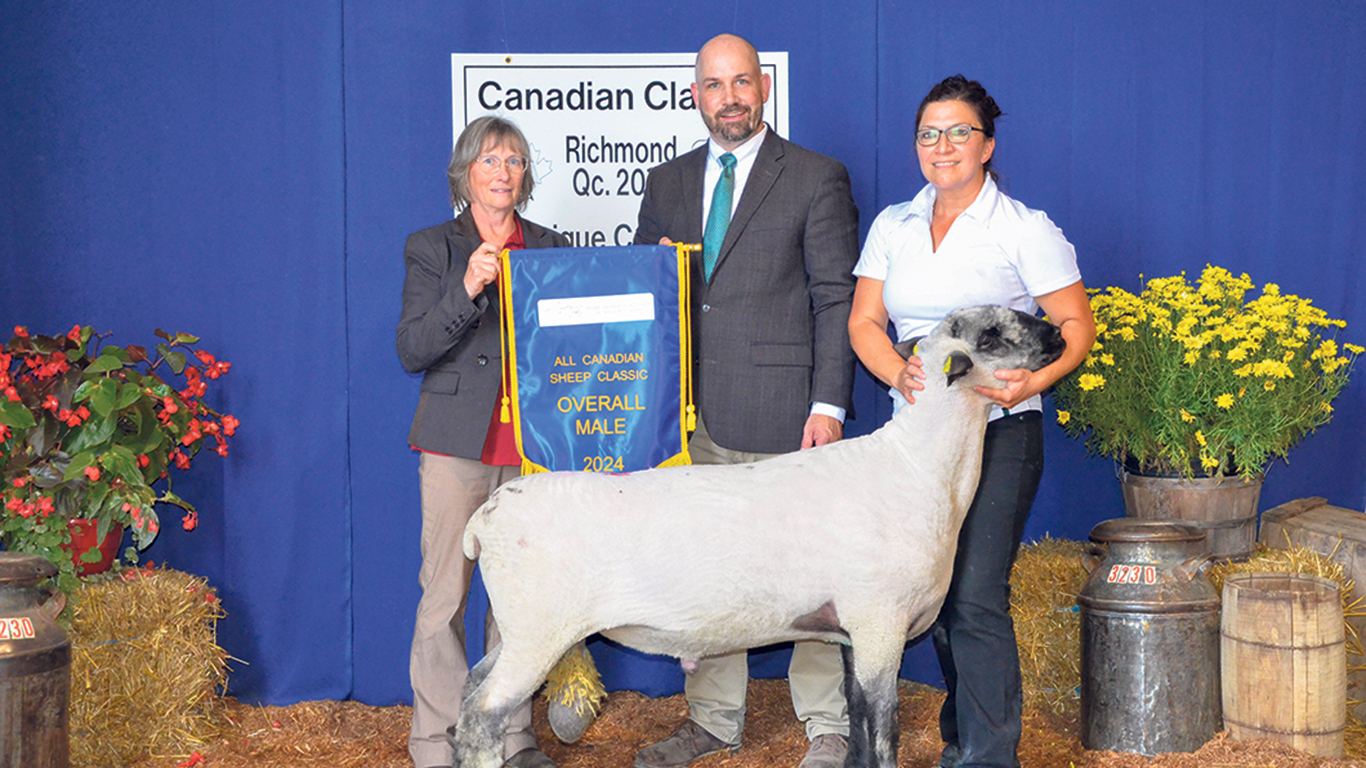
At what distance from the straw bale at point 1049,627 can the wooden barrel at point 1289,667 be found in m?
0.56

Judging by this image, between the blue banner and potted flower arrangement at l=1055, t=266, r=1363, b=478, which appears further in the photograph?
potted flower arrangement at l=1055, t=266, r=1363, b=478

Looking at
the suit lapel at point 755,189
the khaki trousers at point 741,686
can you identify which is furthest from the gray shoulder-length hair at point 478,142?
the khaki trousers at point 741,686

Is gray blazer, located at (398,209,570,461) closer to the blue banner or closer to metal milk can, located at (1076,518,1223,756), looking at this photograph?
the blue banner

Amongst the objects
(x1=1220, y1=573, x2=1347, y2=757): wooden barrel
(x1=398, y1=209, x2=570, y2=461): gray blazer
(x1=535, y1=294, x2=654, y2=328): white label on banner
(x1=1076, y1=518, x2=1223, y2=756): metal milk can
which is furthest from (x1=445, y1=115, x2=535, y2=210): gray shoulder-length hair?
(x1=1220, y1=573, x2=1347, y2=757): wooden barrel

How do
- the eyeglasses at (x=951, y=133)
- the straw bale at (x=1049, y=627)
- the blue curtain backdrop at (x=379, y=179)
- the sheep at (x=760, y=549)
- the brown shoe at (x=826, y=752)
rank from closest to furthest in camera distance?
1. the sheep at (x=760, y=549)
2. the eyeglasses at (x=951, y=133)
3. the brown shoe at (x=826, y=752)
4. the straw bale at (x=1049, y=627)
5. the blue curtain backdrop at (x=379, y=179)

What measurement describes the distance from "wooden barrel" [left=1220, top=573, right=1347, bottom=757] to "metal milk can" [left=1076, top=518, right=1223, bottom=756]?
89mm

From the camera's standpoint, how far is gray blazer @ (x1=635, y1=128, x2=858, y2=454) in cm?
329

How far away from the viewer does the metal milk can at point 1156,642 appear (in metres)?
3.33

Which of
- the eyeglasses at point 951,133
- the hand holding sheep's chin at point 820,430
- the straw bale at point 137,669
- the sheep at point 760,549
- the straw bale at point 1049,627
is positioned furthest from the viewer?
the straw bale at point 1049,627

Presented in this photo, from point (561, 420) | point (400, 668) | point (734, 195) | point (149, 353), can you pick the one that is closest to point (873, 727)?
point (561, 420)

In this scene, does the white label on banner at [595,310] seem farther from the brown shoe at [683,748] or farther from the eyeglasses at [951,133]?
the brown shoe at [683,748]

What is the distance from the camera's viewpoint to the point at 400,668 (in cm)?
425

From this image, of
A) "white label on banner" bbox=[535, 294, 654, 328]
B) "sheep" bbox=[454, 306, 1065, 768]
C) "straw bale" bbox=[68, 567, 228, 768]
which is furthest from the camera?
"straw bale" bbox=[68, 567, 228, 768]

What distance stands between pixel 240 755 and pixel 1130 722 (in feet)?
10.2
